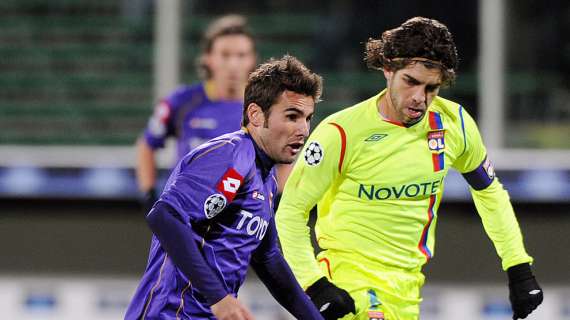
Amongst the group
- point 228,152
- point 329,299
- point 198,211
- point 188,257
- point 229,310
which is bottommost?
point 329,299

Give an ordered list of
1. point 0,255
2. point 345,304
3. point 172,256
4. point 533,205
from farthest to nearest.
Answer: point 0,255, point 533,205, point 345,304, point 172,256

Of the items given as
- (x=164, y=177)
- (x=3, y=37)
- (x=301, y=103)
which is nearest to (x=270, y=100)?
(x=301, y=103)

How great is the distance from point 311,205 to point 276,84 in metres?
0.69

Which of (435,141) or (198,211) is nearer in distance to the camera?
(198,211)

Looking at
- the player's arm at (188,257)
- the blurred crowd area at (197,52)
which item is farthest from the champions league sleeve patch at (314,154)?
the blurred crowd area at (197,52)

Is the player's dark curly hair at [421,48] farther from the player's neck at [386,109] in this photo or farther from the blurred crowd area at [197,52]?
the blurred crowd area at [197,52]

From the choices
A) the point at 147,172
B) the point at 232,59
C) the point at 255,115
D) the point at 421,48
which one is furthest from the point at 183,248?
the point at 147,172

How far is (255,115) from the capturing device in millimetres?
3727

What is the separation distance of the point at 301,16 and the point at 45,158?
74.1 inches

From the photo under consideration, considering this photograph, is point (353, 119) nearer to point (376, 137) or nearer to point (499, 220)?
point (376, 137)

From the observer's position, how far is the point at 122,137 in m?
8.16

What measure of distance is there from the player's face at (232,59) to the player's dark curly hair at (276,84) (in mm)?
2450

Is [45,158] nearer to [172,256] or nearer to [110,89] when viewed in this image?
[110,89]

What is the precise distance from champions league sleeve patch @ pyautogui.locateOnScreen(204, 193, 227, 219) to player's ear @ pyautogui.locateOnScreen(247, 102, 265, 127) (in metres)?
0.30
